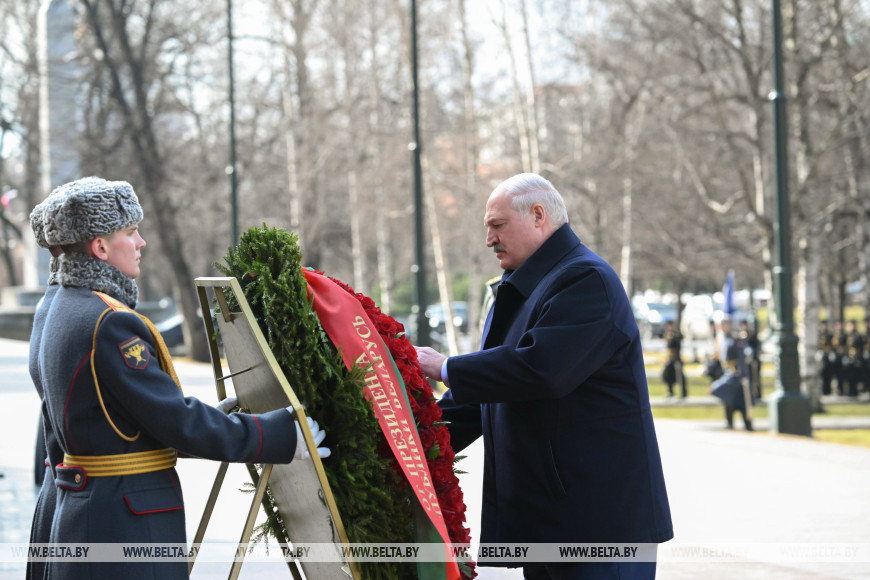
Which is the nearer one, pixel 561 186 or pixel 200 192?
pixel 561 186

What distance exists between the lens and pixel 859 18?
21141 millimetres

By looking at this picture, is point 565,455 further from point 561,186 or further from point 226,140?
point 226,140

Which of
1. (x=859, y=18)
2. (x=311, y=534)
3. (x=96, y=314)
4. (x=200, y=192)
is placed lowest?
(x=311, y=534)

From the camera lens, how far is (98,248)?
126 inches

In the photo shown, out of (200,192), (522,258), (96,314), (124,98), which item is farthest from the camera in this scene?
(200,192)

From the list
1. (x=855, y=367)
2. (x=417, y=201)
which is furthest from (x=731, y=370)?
(x=855, y=367)

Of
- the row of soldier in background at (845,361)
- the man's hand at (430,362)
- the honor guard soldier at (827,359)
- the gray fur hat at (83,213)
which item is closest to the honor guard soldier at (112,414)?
the gray fur hat at (83,213)

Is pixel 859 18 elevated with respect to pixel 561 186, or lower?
elevated

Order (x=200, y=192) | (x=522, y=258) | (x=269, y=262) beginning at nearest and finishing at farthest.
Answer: (x=269, y=262) → (x=522, y=258) → (x=200, y=192)

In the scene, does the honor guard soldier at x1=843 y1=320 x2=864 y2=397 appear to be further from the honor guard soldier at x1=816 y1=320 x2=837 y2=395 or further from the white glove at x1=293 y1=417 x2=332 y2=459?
the white glove at x1=293 y1=417 x2=332 y2=459

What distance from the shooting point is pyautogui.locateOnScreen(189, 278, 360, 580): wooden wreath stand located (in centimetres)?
314

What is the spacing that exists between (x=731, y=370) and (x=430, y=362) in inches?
590

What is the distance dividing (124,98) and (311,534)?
27.4 m

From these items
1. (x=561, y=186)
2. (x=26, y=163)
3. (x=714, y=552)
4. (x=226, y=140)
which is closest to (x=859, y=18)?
Result: (x=561, y=186)
